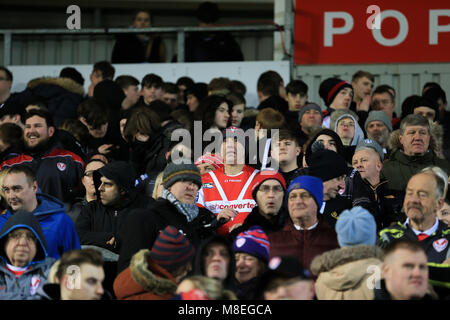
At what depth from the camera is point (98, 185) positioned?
348 inches

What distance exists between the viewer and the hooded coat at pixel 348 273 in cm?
639

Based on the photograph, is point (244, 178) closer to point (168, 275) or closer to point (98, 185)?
point (98, 185)

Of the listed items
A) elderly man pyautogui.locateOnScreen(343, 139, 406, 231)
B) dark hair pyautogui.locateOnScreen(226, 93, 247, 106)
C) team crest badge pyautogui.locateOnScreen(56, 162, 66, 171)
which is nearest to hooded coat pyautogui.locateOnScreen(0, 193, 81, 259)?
team crest badge pyautogui.locateOnScreen(56, 162, 66, 171)

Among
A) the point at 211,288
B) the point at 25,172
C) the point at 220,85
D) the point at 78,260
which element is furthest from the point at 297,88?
the point at 211,288

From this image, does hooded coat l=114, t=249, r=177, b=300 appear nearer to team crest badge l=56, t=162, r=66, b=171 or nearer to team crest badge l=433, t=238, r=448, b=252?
team crest badge l=433, t=238, r=448, b=252

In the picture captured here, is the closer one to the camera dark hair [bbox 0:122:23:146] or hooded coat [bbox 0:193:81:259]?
hooded coat [bbox 0:193:81:259]

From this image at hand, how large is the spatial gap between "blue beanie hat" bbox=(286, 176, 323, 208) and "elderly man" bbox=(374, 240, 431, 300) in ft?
5.19

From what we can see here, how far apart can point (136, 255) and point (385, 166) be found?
3734 millimetres

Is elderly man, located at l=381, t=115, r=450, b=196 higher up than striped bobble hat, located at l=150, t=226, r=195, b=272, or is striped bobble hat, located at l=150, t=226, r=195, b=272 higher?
elderly man, located at l=381, t=115, r=450, b=196

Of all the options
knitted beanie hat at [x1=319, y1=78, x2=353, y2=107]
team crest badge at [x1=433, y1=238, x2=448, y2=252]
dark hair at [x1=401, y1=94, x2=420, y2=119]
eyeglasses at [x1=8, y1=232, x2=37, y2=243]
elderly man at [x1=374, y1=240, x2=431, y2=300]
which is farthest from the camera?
knitted beanie hat at [x1=319, y1=78, x2=353, y2=107]

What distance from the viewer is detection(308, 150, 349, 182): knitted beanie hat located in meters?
8.42

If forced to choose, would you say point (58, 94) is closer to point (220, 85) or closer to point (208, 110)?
point (220, 85)

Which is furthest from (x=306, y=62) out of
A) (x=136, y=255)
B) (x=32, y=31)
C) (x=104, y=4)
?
(x=136, y=255)
